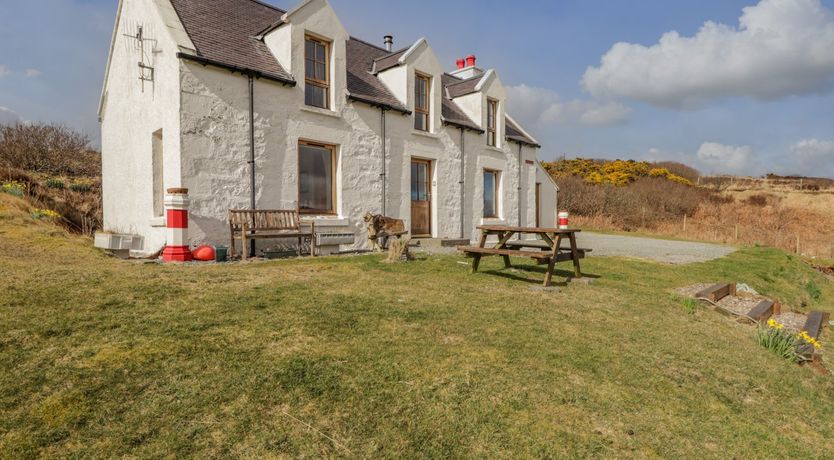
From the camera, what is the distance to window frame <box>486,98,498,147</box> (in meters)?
16.8

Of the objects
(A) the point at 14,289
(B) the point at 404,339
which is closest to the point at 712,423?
(B) the point at 404,339

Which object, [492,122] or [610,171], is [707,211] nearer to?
[610,171]

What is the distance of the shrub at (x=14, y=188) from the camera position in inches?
462

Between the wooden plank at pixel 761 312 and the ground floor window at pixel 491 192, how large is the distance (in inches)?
401

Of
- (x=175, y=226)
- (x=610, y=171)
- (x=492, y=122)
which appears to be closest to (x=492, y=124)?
(x=492, y=122)

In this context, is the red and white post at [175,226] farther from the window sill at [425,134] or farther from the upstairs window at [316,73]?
the window sill at [425,134]

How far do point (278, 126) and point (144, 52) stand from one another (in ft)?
11.4

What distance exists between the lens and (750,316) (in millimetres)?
6520

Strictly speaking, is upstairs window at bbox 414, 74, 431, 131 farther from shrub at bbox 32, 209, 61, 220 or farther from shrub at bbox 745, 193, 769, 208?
shrub at bbox 745, 193, 769, 208

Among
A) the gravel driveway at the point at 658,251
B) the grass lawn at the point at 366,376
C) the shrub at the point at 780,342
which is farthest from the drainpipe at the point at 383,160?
the shrub at the point at 780,342

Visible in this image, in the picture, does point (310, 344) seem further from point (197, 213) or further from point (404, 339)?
point (197, 213)

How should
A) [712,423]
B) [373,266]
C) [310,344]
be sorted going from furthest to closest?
[373,266] < [310,344] < [712,423]

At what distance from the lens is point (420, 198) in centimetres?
Answer: 1446

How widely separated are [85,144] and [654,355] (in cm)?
2091
